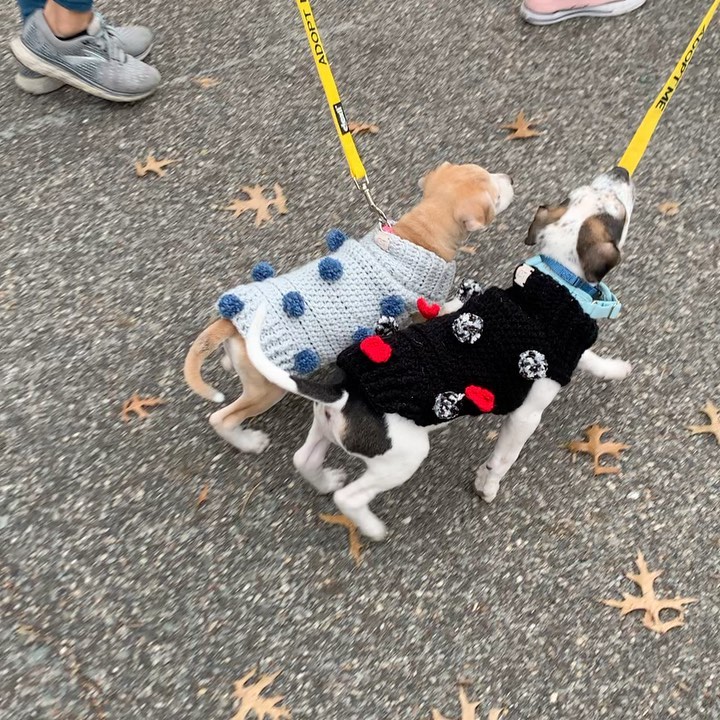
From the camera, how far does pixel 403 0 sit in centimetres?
485

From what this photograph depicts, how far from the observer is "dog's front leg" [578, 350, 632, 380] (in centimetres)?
283

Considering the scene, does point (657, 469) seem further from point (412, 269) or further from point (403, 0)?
point (403, 0)

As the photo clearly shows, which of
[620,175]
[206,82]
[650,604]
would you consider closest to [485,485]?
[650,604]

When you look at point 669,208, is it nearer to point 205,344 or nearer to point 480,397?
point 480,397

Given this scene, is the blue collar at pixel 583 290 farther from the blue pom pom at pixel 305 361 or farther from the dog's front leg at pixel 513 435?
the blue pom pom at pixel 305 361

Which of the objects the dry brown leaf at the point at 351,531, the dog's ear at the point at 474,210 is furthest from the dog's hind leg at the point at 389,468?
the dog's ear at the point at 474,210

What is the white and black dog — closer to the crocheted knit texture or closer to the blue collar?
the blue collar

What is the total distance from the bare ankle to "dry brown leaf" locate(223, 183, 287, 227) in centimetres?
138

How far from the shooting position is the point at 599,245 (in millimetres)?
2479

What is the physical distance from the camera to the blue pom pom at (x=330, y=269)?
8.77 ft

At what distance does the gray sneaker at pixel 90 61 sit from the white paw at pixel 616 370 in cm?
315

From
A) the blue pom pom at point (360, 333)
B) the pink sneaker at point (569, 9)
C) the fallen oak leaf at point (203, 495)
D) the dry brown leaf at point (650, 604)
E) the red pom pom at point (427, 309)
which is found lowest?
the fallen oak leaf at point (203, 495)

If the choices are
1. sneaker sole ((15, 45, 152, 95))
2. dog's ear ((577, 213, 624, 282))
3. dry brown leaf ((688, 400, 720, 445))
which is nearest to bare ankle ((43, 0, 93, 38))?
sneaker sole ((15, 45, 152, 95))

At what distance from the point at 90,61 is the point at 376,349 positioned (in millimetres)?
2883
